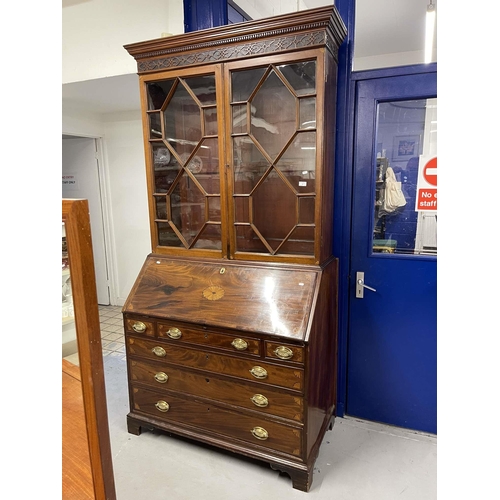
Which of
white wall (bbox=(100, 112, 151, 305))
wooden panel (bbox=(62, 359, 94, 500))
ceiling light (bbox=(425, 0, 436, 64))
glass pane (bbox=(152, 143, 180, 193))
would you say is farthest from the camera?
white wall (bbox=(100, 112, 151, 305))

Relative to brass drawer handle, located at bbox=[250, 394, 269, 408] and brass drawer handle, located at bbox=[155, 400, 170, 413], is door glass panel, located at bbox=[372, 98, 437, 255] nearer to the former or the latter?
brass drawer handle, located at bbox=[250, 394, 269, 408]

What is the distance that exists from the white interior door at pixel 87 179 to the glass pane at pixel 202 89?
7.40ft

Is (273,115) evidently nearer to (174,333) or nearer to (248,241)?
(248,241)

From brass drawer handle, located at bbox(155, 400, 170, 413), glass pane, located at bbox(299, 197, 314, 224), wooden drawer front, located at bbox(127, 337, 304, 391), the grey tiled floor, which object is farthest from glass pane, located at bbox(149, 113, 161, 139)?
the grey tiled floor

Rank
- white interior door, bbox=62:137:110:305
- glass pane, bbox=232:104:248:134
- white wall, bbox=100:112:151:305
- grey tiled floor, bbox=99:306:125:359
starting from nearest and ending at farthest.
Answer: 1. glass pane, bbox=232:104:248:134
2. grey tiled floor, bbox=99:306:125:359
3. white wall, bbox=100:112:151:305
4. white interior door, bbox=62:137:110:305

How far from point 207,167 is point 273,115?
0.46m

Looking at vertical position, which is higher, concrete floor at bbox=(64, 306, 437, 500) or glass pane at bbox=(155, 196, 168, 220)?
glass pane at bbox=(155, 196, 168, 220)

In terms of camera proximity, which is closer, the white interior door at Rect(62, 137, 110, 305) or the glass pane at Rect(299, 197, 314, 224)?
the glass pane at Rect(299, 197, 314, 224)

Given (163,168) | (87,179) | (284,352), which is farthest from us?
(87,179)

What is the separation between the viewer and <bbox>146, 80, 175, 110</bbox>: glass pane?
6.44ft

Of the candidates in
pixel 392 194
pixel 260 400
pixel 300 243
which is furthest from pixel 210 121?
pixel 260 400

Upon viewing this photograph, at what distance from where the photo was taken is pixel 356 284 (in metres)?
2.07

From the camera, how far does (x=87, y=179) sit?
3824mm
